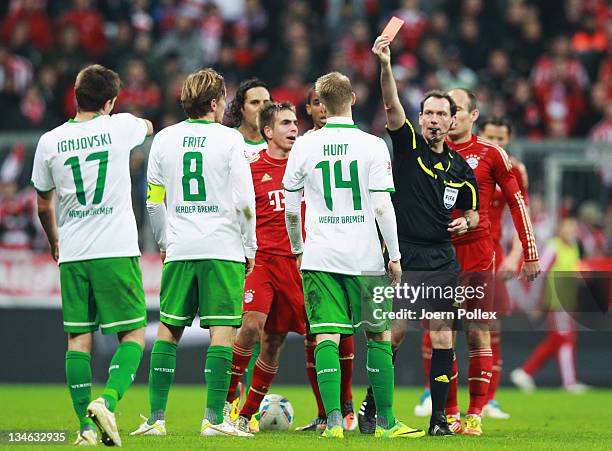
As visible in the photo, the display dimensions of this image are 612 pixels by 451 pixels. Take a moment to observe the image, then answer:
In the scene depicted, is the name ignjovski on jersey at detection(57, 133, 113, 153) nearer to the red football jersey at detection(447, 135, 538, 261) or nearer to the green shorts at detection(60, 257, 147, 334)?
the green shorts at detection(60, 257, 147, 334)

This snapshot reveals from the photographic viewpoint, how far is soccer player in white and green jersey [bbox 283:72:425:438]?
8.98 m

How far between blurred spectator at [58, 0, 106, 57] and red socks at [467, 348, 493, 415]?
1241 centimetres

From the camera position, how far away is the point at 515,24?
2214 cm

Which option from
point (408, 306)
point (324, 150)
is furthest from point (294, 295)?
point (324, 150)

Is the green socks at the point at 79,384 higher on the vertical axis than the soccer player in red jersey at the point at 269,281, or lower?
lower

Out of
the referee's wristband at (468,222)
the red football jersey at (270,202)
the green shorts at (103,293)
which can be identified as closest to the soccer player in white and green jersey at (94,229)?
the green shorts at (103,293)

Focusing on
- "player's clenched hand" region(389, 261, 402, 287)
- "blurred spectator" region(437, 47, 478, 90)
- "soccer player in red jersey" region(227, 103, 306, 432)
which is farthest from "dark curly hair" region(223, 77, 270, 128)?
"blurred spectator" region(437, 47, 478, 90)

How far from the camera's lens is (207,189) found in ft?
29.3

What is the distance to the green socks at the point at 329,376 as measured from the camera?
894 cm

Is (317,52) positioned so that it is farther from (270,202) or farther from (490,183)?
(270,202)

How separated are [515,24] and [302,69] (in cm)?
421

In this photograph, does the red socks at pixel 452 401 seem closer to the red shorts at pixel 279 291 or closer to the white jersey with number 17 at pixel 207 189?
the red shorts at pixel 279 291

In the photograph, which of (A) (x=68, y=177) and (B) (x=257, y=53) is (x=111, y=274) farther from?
(B) (x=257, y=53)

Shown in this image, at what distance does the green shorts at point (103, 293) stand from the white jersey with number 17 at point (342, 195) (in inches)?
54.2
